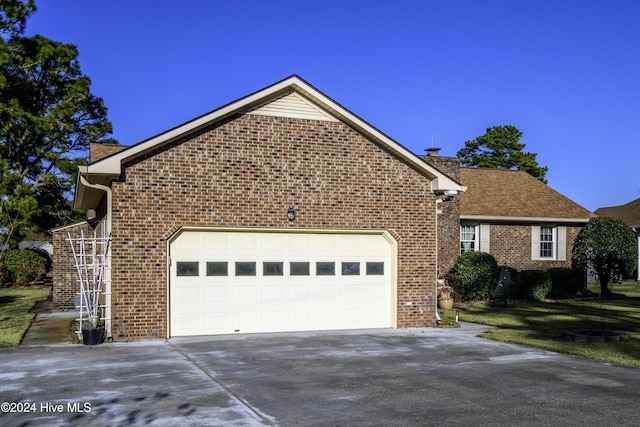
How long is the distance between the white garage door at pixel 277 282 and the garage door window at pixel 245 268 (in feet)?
0.07

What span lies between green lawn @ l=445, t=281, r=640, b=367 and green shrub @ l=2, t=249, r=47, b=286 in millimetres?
22108

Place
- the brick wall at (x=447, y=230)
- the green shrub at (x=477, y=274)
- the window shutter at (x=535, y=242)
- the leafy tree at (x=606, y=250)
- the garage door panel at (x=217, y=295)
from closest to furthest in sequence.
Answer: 1. the garage door panel at (x=217, y=295)
2. the green shrub at (x=477, y=274)
3. the brick wall at (x=447, y=230)
4. the leafy tree at (x=606, y=250)
5. the window shutter at (x=535, y=242)

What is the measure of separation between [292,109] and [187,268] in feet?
14.4

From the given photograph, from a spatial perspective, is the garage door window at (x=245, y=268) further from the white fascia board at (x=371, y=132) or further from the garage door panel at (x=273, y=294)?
the white fascia board at (x=371, y=132)

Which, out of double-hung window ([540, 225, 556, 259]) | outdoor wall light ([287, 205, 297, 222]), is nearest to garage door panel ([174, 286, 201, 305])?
→ outdoor wall light ([287, 205, 297, 222])

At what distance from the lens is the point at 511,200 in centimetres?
2912

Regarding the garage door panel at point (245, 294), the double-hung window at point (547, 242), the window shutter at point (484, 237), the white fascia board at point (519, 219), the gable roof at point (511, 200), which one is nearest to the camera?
the garage door panel at point (245, 294)

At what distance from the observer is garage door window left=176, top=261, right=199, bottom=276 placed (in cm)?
1495

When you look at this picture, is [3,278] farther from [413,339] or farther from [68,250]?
[413,339]

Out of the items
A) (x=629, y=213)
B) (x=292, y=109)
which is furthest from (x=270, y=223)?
(x=629, y=213)

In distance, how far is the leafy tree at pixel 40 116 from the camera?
112 ft

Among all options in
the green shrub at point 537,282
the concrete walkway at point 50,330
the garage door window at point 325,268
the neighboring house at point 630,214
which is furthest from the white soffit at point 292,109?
the neighboring house at point 630,214

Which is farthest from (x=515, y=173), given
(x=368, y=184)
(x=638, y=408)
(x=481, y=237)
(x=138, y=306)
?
(x=638, y=408)

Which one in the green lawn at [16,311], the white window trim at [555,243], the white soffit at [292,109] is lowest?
the green lawn at [16,311]
